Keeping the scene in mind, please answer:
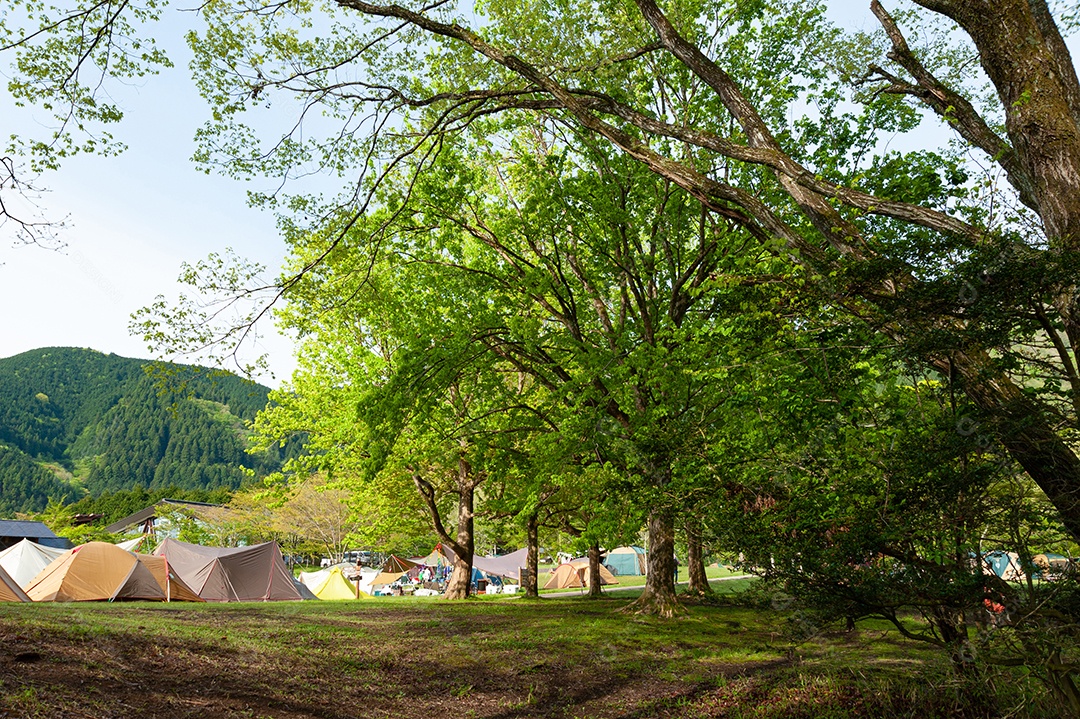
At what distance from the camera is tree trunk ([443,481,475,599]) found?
2425 cm

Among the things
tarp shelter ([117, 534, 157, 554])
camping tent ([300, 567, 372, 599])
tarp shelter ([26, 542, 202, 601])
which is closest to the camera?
tarp shelter ([26, 542, 202, 601])

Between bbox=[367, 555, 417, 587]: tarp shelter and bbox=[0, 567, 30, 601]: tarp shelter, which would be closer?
bbox=[0, 567, 30, 601]: tarp shelter

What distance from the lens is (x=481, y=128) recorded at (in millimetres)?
14789

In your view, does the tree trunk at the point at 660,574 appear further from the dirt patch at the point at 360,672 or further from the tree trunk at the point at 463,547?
the tree trunk at the point at 463,547

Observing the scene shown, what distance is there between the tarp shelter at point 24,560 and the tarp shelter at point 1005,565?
25.6 metres

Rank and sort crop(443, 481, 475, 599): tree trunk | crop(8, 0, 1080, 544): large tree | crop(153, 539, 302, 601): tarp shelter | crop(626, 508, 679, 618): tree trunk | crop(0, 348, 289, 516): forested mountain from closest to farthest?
1. crop(8, 0, 1080, 544): large tree
2. crop(626, 508, 679, 618): tree trunk
3. crop(153, 539, 302, 601): tarp shelter
4. crop(443, 481, 475, 599): tree trunk
5. crop(0, 348, 289, 516): forested mountain

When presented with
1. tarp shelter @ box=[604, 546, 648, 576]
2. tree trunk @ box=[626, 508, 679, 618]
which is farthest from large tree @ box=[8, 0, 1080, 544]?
tarp shelter @ box=[604, 546, 648, 576]

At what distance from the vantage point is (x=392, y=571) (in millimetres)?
51500

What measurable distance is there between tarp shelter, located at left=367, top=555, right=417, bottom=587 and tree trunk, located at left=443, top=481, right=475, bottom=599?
83.8 feet

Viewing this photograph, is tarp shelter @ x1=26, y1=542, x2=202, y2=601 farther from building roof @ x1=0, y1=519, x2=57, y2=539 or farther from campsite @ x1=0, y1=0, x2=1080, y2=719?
building roof @ x1=0, y1=519, x2=57, y2=539

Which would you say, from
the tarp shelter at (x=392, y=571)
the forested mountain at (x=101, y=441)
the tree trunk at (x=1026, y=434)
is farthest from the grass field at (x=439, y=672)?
the forested mountain at (x=101, y=441)

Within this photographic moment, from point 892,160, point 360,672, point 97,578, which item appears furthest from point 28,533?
point 892,160

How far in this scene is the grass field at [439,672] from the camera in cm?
568

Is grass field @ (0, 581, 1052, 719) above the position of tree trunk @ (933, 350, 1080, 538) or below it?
below
